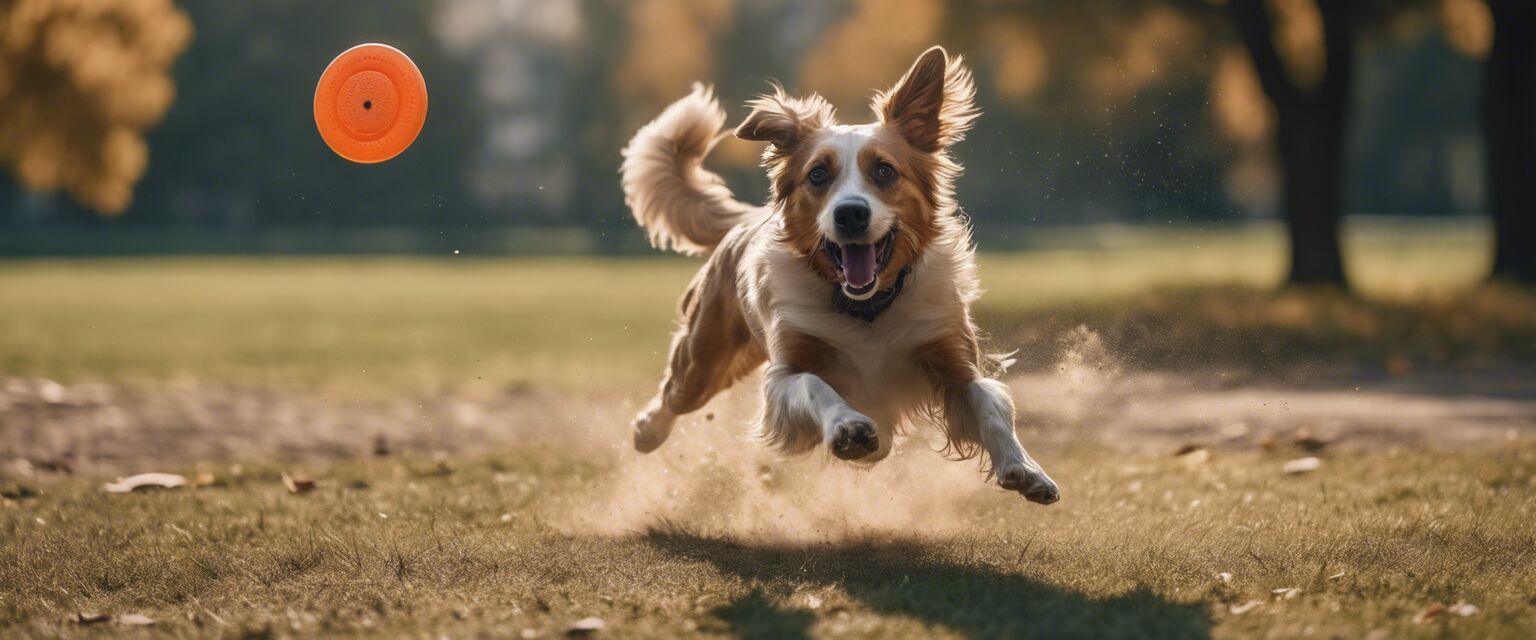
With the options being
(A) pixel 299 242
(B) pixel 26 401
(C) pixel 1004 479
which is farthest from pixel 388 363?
(A) pixel 299 242

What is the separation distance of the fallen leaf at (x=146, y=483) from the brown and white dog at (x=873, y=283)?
3.13 metres

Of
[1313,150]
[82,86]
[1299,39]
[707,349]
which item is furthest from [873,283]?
[1299,39]

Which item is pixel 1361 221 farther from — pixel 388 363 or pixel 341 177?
pixel 388 363

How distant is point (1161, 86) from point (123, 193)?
16.4 meters

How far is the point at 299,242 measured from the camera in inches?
2264

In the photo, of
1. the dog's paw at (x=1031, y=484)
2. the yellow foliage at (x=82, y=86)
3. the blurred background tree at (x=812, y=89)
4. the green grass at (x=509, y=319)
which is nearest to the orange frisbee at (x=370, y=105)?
the dog's paw at (x=1031, y=484)

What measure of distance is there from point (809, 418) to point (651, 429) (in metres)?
2.06

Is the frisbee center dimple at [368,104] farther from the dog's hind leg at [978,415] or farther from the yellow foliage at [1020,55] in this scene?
the yellow foliage at [1020,55]

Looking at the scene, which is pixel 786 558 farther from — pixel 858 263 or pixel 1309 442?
pixel 1309 442

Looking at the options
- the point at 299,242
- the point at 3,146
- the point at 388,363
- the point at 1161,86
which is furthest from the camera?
the point at 299,242

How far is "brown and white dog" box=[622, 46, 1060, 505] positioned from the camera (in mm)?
5812

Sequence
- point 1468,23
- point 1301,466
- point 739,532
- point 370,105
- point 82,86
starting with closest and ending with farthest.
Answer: point 739,532 < point 1301,466 < point 370,105 < point 82,86 < point 1468,23

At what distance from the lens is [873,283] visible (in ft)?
19.3

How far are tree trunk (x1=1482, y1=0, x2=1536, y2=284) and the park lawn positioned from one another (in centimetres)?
1191
